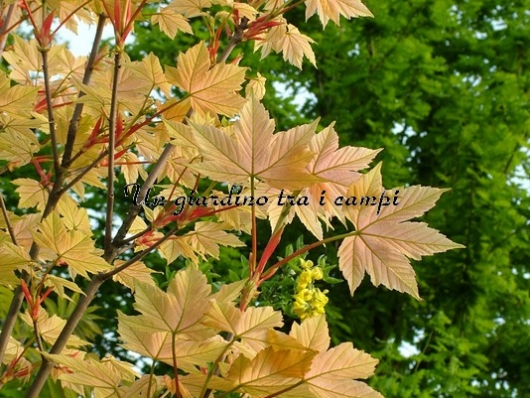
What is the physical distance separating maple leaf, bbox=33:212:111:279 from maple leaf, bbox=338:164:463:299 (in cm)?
26

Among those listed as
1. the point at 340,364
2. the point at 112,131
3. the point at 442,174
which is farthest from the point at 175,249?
the point at 442,174

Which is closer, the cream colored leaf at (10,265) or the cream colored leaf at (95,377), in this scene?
the cream colored leaf at (95,377)

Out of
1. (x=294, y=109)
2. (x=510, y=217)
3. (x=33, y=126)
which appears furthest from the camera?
(x=294, y=109)

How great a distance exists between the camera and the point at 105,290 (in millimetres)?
3729

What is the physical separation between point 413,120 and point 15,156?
2901 mm

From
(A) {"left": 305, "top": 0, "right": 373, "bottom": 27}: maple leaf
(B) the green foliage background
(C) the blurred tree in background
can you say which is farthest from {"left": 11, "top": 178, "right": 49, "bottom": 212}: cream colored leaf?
(C) the blurred tree in background

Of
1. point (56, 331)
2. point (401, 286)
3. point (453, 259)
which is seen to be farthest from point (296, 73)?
point (401, 286)

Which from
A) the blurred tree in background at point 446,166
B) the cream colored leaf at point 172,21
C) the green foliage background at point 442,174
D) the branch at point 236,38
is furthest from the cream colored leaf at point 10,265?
the blurred tree in background at point 446,166

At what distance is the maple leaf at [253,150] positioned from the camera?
53 centimetres

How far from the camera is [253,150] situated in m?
0.54

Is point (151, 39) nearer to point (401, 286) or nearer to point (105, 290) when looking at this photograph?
point (105, 290)

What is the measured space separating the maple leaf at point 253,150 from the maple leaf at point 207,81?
0.61 feet

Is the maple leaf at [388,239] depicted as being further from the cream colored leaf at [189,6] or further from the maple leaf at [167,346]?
the cream colored leaf at [189,6]

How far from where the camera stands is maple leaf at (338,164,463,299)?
0.55m
